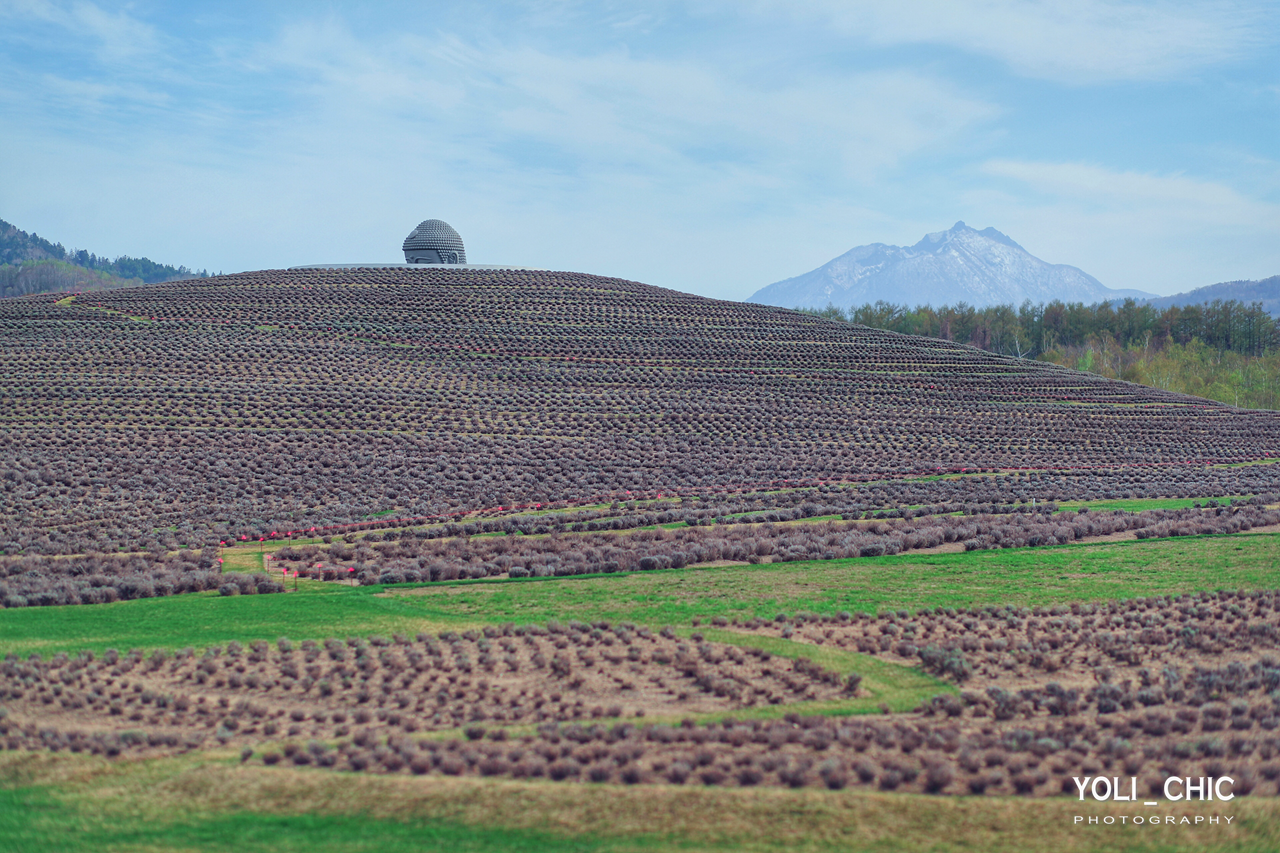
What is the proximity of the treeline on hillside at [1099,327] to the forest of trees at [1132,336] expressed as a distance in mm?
110

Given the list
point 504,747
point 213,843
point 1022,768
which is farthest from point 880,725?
point 213,843

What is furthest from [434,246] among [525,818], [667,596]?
[525,818]

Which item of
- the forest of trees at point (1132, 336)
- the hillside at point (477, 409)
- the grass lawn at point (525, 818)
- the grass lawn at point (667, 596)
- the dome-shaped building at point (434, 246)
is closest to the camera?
the grass lawn at point (525, 818)

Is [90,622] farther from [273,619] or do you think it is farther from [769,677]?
[769,677]

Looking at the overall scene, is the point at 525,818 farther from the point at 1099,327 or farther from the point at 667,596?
the point at 1099,327

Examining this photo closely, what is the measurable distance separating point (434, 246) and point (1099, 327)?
275 ft

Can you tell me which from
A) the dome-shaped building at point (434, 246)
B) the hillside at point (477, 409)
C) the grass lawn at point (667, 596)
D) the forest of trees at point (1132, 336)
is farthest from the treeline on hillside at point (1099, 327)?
the grass lawn at point (667, 596)

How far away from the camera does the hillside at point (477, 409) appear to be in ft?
135

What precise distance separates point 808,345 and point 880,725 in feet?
238

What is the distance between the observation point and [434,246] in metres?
110

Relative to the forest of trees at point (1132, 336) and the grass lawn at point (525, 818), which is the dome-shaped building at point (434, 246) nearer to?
the forest of trees at point (1132, 336)

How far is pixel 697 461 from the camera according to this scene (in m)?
51.5

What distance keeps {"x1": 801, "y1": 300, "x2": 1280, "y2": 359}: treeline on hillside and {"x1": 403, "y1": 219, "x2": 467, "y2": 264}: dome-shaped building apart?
5432 centimetres

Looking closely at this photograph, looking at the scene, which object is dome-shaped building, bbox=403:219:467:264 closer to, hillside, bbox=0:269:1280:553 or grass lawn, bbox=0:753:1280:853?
hillside, bbox=0:269:1280:553
